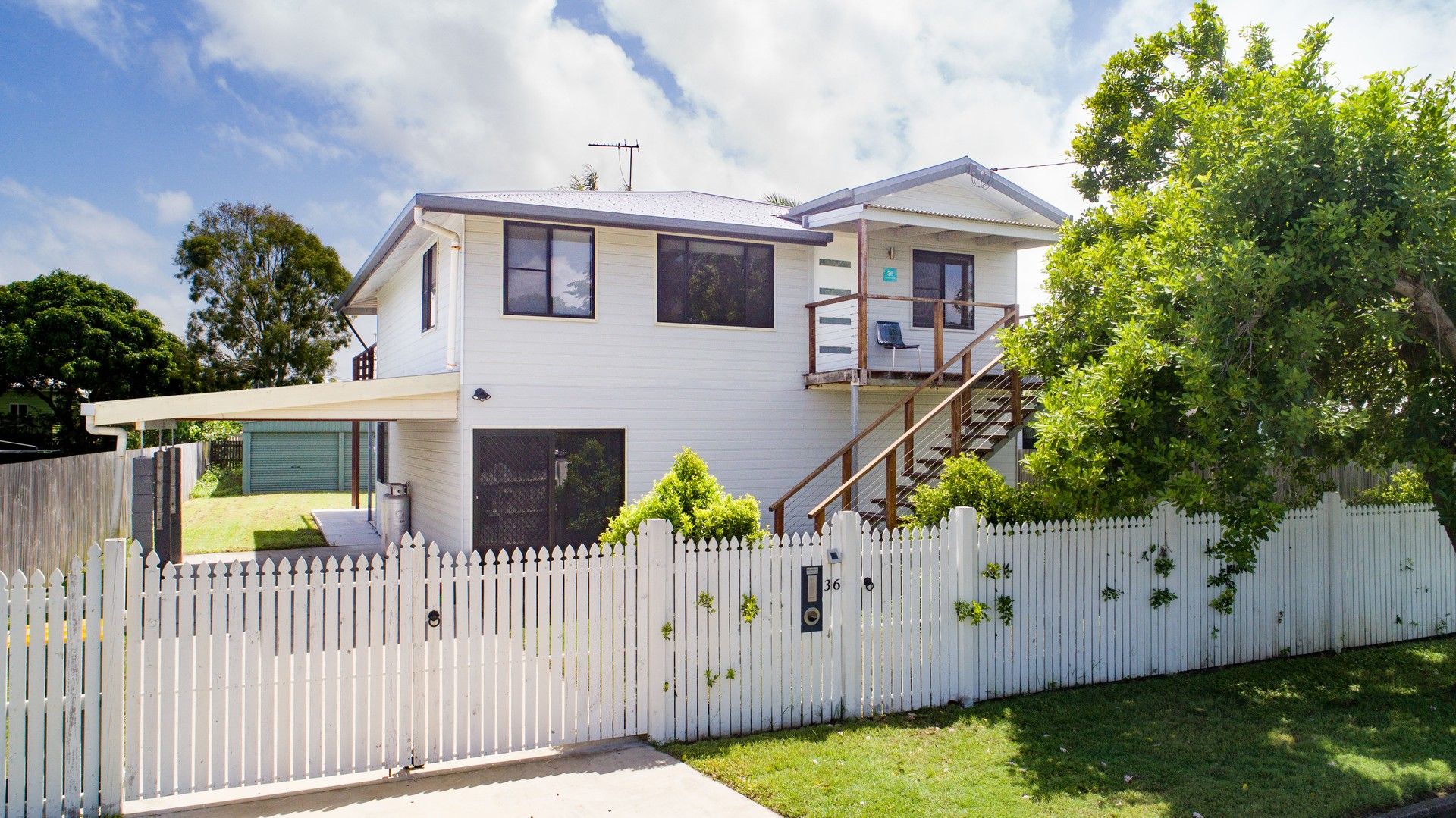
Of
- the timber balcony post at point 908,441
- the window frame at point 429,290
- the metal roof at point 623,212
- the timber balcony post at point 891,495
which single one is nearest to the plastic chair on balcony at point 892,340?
the timber balcony post at point 908,441

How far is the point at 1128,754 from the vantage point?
21.5 ft

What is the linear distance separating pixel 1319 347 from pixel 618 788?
5.80 metres

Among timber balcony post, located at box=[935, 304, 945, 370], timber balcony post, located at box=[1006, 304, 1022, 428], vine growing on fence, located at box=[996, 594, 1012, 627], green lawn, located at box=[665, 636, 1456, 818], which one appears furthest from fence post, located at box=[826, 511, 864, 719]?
timber balcony post, located at box=[935, 304, 945, 370]

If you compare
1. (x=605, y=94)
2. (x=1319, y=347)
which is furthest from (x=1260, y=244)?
(x=605, y=94)

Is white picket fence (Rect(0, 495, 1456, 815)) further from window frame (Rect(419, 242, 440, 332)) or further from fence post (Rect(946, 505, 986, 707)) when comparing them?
window frame (Rect(419, 242, 440, 332))

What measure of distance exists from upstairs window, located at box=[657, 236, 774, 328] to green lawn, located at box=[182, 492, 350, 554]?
8975 millimetres

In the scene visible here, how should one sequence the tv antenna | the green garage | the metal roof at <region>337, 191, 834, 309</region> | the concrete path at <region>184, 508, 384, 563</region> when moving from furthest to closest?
the green garage < the tv antenna < the concrete path at <region>184, 508, 384, 563</region> < the metal roof at <region>337, 191, 834, 309</region>

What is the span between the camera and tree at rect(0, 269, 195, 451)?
36719mm

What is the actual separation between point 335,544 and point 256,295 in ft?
91.8

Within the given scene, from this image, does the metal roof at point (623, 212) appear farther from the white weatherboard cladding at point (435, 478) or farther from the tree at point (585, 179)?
the tree at point (585, 179)

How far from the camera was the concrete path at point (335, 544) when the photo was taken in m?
15.9

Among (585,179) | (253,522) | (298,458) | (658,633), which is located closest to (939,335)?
(658,633)

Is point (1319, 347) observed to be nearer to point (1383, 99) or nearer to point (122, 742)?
point (1383, 99)

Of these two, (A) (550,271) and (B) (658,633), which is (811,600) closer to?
(B) (658,633)
